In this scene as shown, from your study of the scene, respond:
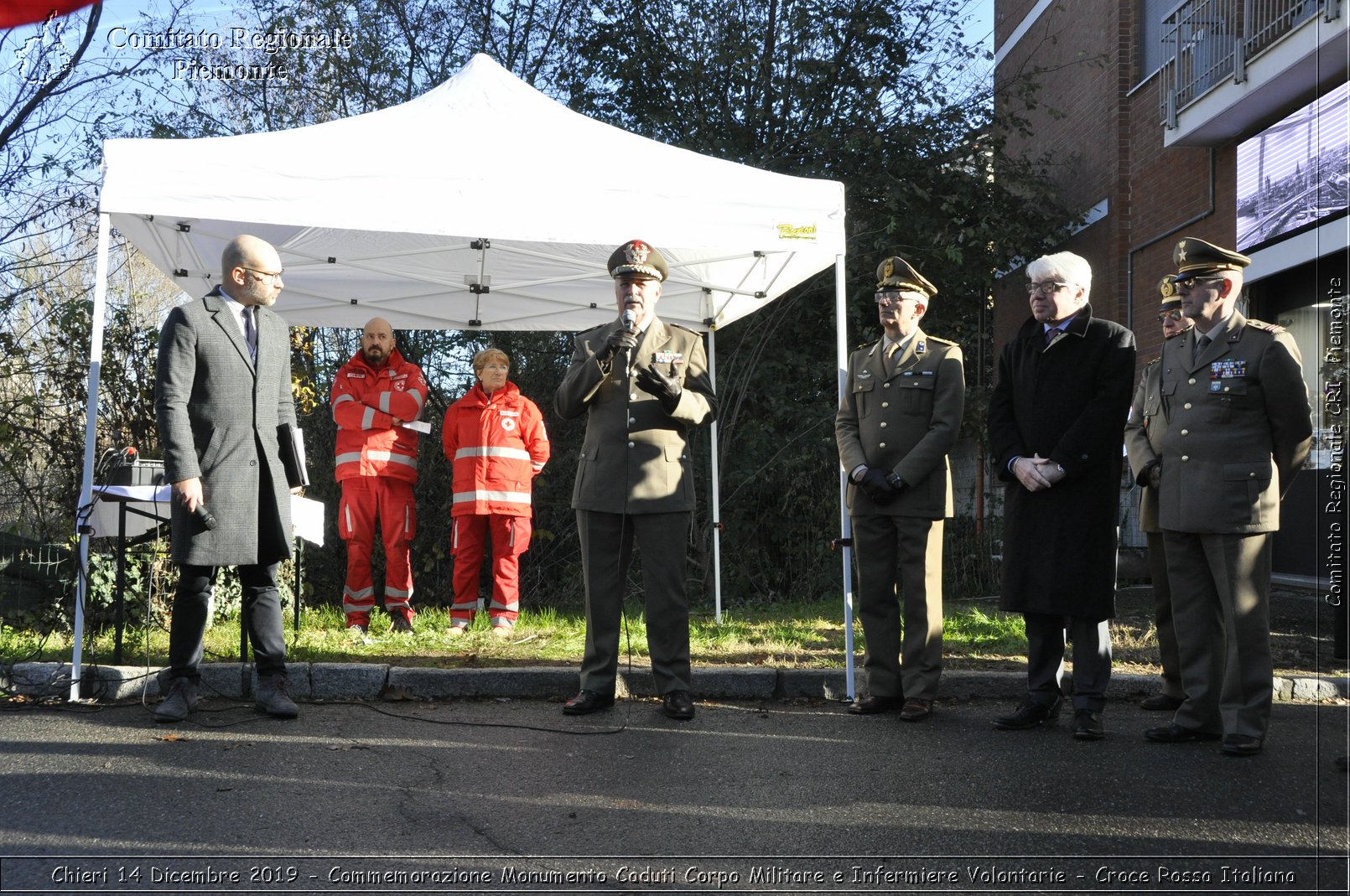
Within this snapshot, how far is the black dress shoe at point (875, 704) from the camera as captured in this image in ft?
18.8

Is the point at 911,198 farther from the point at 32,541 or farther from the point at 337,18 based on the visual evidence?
the point at 32,541

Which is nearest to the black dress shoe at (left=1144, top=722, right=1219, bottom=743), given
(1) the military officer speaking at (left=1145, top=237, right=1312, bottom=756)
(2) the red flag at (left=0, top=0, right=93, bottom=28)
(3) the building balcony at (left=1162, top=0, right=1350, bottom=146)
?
(1) the military officer speaking at (left=1145, top=237, right=1312, bottom=756)

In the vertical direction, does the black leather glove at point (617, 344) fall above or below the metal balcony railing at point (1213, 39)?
below

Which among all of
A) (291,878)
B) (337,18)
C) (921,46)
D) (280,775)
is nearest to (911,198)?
(921,46)

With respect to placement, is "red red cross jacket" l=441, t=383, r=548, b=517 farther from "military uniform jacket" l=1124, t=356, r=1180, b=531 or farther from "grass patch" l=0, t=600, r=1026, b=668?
"military uniform jacket" l=1124, t=356, r=1180, b=531

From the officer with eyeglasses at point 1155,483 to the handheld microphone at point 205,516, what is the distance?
4.51 meters

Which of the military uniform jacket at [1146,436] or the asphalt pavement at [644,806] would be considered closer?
the asphalt pavement at [644,806]

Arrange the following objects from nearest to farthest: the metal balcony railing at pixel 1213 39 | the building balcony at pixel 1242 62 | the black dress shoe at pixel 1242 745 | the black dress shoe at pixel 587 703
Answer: the black dress shoe at pixel 1242 745, the black dress shoe at pixel 587 703, the building balcony at pixel 1242 62, the metal balcony railing at pixel 1213 39

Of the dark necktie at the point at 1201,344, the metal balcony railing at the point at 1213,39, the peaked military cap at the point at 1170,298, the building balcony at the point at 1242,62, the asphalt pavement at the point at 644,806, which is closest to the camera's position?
the asphalt pavement at the point at 644,806

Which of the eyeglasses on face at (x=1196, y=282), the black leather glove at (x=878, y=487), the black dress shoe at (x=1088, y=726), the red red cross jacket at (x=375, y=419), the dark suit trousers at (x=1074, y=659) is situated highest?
the eyeglasses on face at (x=1196, y=282)

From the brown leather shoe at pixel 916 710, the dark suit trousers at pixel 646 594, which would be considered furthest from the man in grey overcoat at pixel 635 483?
the brown leather shoe at pixel 916 710

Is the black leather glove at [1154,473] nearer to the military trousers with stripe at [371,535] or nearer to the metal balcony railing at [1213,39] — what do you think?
the military trousers with stripe at [371,535]

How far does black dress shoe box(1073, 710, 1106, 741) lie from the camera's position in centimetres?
505

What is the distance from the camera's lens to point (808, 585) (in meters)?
12.0
